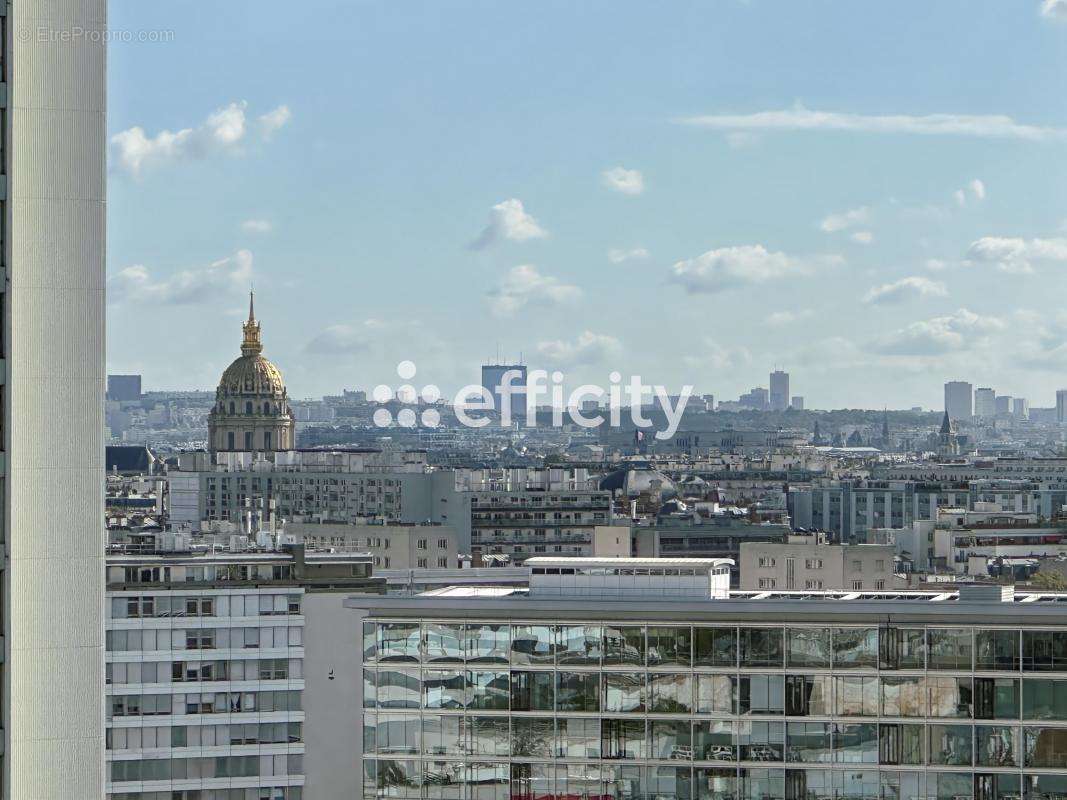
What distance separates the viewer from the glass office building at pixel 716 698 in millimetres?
26359

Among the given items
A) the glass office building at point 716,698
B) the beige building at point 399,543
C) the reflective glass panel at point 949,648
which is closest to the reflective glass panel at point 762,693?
the glass office building at point 716,698

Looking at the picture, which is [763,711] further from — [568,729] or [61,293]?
[61,293]

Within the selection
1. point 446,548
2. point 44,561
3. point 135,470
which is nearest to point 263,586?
point 44,561

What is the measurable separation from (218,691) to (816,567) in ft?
108

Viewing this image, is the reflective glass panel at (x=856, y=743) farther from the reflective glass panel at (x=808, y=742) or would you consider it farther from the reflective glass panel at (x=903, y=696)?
the reflective glass panel at (x=903, y=696)

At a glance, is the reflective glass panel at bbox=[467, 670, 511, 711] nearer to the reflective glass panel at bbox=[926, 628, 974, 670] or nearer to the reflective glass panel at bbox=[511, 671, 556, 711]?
the reflective glass panel at bbox=[511, 671, 556, 711]

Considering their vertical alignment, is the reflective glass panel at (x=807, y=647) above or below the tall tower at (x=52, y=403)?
below

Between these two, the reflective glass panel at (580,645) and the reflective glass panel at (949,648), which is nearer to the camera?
the reflective glass panel at (949,648)

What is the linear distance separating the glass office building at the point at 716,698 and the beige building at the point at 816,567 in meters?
39.4

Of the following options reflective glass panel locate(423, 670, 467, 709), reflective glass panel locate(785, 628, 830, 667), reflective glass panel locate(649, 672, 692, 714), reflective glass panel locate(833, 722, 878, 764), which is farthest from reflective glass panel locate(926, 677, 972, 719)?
reflective glass panel locate(423, 670, 467, 709)

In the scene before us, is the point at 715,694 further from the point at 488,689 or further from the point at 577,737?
the point at 488,689

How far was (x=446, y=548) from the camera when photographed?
280 feet

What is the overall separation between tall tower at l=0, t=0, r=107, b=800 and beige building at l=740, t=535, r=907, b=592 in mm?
54398

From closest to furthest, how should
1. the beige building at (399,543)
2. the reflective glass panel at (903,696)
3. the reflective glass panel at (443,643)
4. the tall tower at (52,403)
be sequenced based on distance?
the tall tower at (52,403), the reflective glass panel at (903,696), the reflective glass panel at (443,643), the beige building at (399,543)
